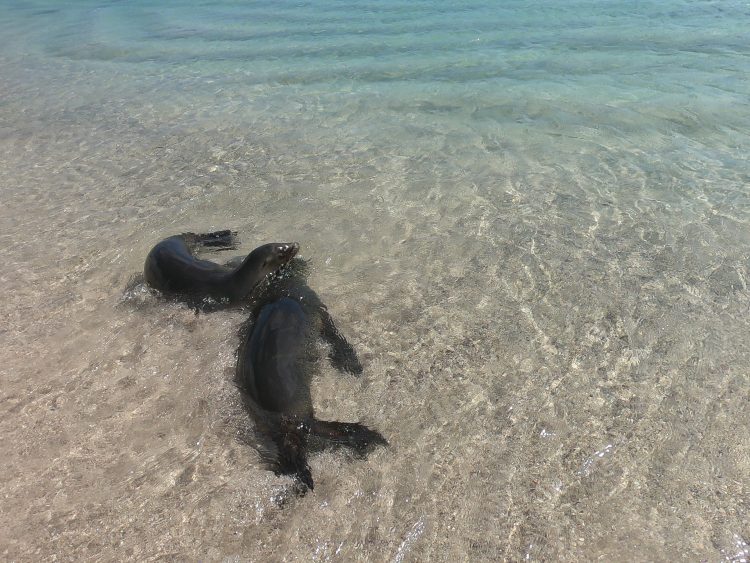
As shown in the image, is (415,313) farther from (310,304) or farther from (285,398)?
(285,398)

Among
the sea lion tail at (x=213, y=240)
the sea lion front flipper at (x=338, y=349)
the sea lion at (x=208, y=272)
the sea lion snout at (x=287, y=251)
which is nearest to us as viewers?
the sea lion front flipper at (x=338, y=349)

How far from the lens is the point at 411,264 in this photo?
580 centimetres

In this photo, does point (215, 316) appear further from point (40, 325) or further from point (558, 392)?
point (558, 392)

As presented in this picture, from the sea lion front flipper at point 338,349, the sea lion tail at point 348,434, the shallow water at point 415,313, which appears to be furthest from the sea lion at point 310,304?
the sea lion tail at point 348,434

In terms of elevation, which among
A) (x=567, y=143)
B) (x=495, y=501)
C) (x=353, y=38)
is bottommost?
(x=495, y=501)

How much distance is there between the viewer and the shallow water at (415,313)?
3.39 metres

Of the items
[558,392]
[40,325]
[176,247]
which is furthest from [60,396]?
[558,392]

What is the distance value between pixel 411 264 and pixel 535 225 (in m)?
1.69

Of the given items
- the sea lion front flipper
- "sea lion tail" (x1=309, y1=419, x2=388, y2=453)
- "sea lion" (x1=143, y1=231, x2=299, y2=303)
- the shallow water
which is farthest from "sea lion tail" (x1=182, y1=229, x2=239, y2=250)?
"sea lion tail" (x1=309, y1=419, x2=388, y2=453)

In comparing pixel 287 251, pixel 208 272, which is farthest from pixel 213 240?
pixel 287 251

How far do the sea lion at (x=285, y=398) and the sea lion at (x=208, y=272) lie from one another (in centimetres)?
83

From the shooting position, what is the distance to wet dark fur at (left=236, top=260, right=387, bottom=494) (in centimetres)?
372

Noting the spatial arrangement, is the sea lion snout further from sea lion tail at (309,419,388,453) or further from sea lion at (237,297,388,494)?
sea lion tail at (309,419,388,453)

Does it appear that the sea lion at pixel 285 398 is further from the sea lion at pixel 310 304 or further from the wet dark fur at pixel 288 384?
the sea lion at pixel 310 304
